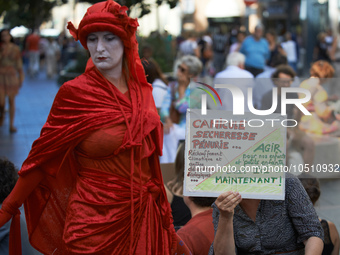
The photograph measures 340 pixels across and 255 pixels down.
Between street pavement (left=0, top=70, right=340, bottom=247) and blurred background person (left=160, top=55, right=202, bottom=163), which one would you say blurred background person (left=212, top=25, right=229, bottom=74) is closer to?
street pavement (left=0, top=70, right=340, bottom=247)

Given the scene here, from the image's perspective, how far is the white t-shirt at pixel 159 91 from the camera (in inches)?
271

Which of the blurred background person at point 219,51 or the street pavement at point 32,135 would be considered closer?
the street pavement at point 32,135

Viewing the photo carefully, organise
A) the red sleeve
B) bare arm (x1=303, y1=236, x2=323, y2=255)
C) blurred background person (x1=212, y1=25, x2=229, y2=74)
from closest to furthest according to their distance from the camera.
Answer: bare arm (x1=303, y1=236, x2=323, y2=255) → the red sleeve → blurred background person (x1=212, y1=25, x2=229, y2=74)

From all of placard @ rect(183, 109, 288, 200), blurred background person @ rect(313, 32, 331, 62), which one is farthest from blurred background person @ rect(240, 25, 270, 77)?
placard @ rect(183, 109, 288, 200)

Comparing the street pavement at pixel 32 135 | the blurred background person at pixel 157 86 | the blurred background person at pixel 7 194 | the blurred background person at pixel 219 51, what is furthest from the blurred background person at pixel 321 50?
the blurred background person at pixel 7 194

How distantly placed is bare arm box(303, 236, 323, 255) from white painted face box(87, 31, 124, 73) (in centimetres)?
134

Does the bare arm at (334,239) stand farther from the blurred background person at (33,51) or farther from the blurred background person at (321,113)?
the blurred background person at (33,51)

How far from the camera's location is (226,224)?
2850 millimetres

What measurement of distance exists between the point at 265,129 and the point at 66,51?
23.2m

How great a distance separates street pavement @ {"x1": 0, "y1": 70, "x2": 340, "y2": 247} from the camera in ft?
17.3

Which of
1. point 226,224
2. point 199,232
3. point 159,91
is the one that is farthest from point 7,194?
point 159,91

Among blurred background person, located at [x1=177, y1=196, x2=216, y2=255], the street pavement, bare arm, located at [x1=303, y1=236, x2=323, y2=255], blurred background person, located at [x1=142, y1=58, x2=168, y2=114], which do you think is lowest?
the street pavement

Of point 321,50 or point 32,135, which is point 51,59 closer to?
point 321,50

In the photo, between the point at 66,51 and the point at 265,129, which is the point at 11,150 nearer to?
the point at 265,129
